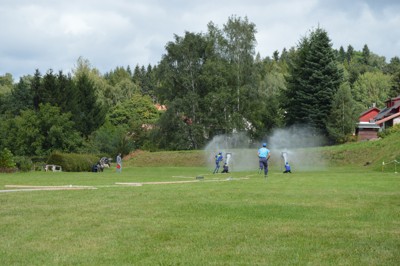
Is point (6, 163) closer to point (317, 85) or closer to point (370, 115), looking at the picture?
point (317, 85)

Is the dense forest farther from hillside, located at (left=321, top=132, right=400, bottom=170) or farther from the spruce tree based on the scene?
hillside, located at (left=321, top=132, right=400, bottom=170)

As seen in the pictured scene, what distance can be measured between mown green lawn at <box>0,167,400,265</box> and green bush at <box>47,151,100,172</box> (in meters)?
33.4

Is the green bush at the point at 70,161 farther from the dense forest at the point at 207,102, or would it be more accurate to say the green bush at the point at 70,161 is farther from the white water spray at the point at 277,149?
the white water spray at the point at 277,149

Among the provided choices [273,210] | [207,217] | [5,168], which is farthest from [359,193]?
[5,168]

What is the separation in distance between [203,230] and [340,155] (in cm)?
4600

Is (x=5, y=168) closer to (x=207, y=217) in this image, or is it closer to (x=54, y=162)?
(x=54, y=162)

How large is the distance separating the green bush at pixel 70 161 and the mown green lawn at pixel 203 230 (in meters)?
33.4

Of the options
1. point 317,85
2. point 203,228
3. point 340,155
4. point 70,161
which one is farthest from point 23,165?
point 203,228

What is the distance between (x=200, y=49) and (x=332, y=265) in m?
65.6

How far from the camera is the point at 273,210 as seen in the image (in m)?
12.4

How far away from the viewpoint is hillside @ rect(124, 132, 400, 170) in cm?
4500

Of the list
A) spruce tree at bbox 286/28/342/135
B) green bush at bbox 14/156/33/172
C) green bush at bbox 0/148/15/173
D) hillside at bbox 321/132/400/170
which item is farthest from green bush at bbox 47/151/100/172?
spruce tree at bbox 286/28/342/135

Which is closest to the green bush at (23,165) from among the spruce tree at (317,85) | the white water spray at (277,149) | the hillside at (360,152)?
the white water spray at (277,149)

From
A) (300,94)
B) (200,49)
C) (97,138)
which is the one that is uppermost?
(200,49)
